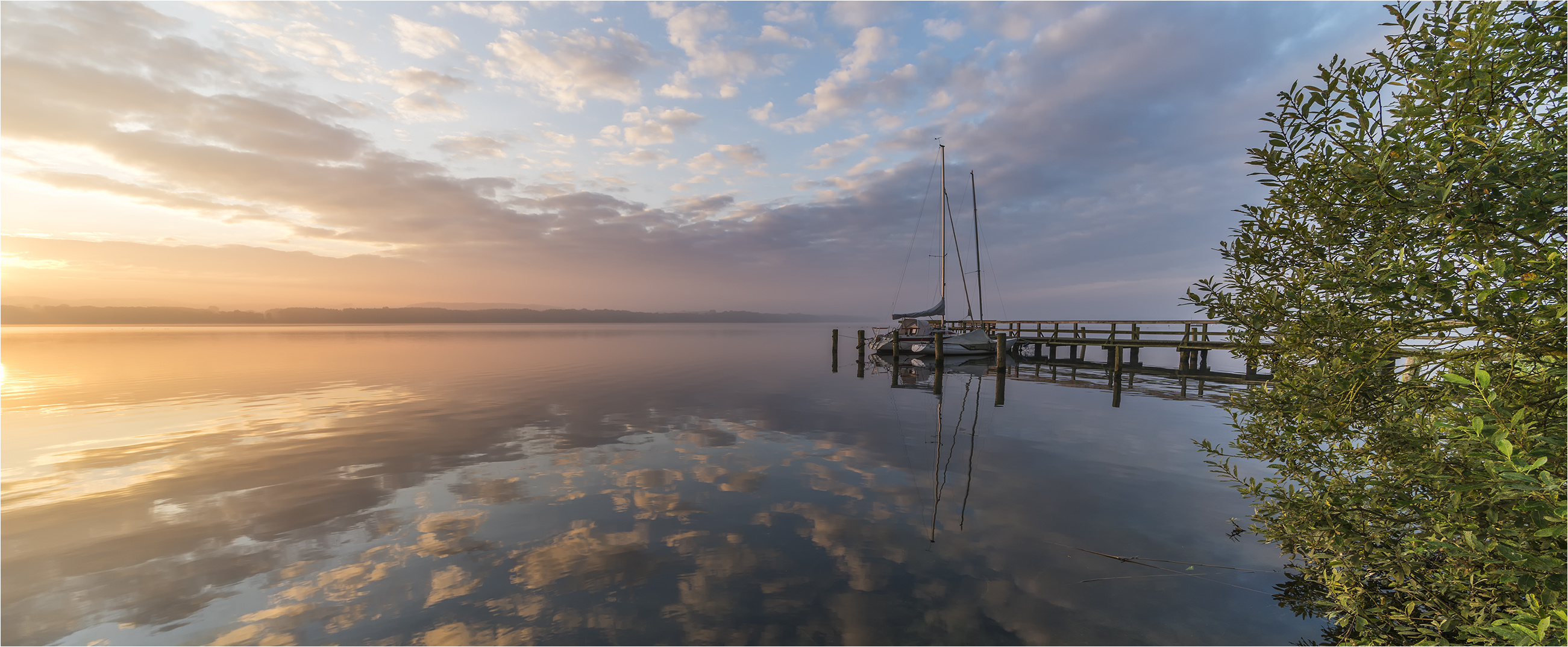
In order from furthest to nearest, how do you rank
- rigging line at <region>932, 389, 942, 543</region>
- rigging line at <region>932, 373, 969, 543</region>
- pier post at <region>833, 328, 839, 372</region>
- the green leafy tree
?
pier post at <region>833, 328, 839, 372</region>, rigging line at <region>932, 373, 969, 543</region>, rigging line at <region>932, 389, 942, 543</region>, the green leafy tree

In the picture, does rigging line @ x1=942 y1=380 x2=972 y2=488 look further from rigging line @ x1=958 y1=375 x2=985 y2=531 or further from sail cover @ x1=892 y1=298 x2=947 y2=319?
sail cover @ x1=892 y1=298 x2=947 y2=319

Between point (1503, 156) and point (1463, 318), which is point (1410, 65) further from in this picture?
point (1463, 318)

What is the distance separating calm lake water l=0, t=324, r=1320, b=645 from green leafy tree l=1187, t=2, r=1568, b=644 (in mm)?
1877

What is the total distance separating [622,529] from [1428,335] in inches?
342

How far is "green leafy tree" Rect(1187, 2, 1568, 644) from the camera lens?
3121mm

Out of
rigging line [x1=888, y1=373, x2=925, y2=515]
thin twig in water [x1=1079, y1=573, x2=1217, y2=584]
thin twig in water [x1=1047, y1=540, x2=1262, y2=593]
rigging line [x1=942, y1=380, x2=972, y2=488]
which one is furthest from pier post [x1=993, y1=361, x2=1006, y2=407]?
thin twig in water [x1=1079, y1=573, x2=1217, y2=584]

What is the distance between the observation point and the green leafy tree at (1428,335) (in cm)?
312

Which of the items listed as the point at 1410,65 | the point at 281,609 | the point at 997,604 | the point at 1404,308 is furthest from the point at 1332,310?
the point at 281,609

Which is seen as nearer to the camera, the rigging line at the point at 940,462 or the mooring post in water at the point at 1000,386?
the rigging line at the point at 940,462

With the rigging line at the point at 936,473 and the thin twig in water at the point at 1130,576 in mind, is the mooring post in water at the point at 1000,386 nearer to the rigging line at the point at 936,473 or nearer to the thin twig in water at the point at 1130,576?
the rigging line at the point at 936,473

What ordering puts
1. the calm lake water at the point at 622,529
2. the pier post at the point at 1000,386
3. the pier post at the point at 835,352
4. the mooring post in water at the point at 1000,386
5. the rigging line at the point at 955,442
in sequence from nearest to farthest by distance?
the calm lake water at the point at 622,529
the rigging line at the point at 955,442
the pier post at the point at 1000,386
the mooring post in water at the point at 1000,386
the pier post at the point at 835,352

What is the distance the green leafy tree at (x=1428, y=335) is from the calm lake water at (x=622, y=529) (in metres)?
1.88

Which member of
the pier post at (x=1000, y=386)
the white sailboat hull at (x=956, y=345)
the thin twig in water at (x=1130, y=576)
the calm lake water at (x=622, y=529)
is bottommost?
the calm lake water at (x=622, y=529)

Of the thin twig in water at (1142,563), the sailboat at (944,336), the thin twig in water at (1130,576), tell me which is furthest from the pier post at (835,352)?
the thin twig in water at (1130,576)
